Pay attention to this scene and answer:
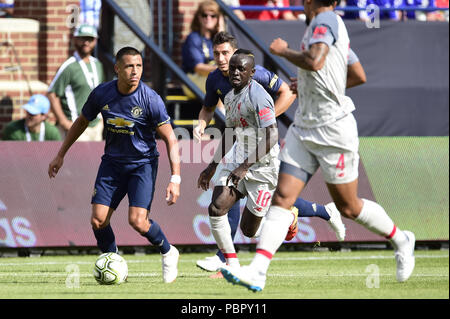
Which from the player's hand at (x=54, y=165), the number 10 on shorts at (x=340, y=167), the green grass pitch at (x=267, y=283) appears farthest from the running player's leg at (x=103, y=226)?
the number 10 on shorts at (x=340, y=167)

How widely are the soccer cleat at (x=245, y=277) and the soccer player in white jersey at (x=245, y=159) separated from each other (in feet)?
5.30

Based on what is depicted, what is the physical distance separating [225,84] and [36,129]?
4.71m

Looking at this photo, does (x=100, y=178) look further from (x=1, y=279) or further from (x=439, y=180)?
(x=439, y=180)

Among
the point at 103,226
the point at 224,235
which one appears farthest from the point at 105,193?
the point at 224,235

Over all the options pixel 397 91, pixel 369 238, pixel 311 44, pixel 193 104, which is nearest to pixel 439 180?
pixel 369 238

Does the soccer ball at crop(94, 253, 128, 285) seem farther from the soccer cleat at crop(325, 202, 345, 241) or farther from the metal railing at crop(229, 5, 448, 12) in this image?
the metal railing at crop(229, 5, 448, 12)

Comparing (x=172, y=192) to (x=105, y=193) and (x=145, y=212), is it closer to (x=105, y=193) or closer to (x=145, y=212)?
(x=145, y=212)

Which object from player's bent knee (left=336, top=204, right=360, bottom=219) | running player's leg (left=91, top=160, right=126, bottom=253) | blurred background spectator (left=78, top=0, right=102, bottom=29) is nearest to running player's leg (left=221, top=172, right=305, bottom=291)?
player's bent knee (left=336, top=204, right=360, bottom=219)

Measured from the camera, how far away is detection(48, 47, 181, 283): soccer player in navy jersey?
30.9 ft

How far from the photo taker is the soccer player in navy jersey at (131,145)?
9.41m

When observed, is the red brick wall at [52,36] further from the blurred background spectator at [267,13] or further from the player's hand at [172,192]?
the player's hand at [172,192]

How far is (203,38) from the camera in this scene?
14.9 meters

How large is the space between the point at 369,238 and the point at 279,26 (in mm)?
4105

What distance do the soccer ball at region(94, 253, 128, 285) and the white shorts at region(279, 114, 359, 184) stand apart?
230 centimetres
